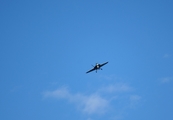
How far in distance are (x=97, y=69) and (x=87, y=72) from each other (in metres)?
3.76

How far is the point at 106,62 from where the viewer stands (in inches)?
3516

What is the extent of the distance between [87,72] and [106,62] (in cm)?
772

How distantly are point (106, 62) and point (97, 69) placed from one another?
410 cm

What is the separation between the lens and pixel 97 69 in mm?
90188

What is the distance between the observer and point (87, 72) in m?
90.8
